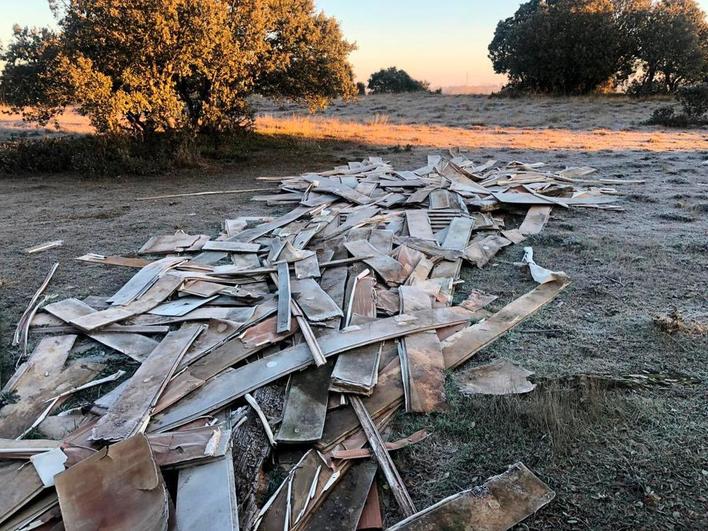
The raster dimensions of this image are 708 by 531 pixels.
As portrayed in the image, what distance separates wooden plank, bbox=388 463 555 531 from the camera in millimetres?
1907

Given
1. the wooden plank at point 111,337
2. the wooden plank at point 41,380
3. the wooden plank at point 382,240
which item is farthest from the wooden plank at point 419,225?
the wooden plank at point 41,380

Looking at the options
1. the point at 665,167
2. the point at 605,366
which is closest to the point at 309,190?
the point at 605,366

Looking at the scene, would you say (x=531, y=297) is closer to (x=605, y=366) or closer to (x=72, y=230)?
(x=605, y=366)

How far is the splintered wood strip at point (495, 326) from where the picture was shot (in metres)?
3.07

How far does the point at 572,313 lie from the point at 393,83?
31.1 metres

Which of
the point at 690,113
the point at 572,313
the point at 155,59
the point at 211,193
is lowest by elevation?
the point at 572,313

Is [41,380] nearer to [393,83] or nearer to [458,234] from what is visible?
[458,234]

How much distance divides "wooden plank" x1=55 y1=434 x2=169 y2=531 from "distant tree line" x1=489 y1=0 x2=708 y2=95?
25.3m

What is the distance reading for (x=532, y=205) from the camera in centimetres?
627

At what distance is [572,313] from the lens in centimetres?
359

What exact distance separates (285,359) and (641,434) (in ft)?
6.18

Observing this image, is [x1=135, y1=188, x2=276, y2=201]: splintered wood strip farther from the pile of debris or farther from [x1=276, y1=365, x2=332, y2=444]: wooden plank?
[x1=276, y1=365, x2=332, y2=444]: wooden plank

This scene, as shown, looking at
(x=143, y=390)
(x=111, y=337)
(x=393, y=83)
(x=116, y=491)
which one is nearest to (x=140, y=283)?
(x=111, y=337)

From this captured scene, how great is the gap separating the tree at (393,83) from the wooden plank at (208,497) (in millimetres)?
31803
